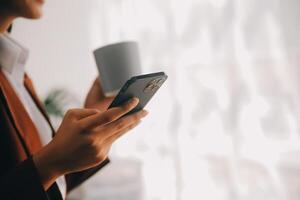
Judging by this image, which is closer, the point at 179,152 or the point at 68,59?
the point at 179,152

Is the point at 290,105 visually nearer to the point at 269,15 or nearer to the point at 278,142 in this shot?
the point at 278,142

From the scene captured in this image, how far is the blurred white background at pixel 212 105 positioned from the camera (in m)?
1.03

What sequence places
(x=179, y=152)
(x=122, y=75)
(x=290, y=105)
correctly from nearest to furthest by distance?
(x=122, y=75) → (x=290, y=105) → (x=179, y=152)

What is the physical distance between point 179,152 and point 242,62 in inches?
15.2

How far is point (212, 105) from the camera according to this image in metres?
1.11

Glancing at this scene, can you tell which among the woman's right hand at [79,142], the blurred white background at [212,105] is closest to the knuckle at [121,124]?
the woman's right hand at [79,142]

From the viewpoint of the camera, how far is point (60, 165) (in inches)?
17.5

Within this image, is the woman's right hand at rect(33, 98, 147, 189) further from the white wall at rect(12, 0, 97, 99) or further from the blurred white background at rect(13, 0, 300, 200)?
the white wall at rect(12, 0, 97, 99)

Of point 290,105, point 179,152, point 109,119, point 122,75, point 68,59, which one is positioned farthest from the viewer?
point 68,59

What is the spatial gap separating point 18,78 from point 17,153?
0.30 metres

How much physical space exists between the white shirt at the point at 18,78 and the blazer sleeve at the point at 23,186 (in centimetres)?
24

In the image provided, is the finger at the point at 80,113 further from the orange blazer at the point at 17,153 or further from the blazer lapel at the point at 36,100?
the blazer lapel at the point at 36,100

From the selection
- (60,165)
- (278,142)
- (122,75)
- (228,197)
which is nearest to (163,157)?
(228,197)

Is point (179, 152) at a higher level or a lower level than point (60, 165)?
lower
